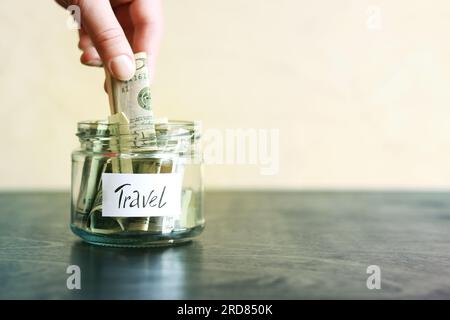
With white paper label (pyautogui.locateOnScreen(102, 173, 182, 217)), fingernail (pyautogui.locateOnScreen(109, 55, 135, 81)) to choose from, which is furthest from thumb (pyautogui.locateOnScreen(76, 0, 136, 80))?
white paper label (pyautogui.locateOnScreen(102, 173, 182, 217))

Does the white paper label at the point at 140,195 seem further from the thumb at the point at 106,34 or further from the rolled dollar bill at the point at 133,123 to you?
the thumb at the point at 106,34

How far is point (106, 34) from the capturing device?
78 cm

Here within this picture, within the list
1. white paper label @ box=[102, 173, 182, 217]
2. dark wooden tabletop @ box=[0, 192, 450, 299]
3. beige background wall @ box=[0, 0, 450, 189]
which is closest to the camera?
dark wooden tabletop @ box=[0, 192, 450, 299]

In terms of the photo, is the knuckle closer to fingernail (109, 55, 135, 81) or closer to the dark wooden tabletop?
fingernail (109, 55, 135, 81)

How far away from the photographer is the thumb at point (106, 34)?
77cm

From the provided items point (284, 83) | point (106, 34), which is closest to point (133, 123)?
point (106, 34)

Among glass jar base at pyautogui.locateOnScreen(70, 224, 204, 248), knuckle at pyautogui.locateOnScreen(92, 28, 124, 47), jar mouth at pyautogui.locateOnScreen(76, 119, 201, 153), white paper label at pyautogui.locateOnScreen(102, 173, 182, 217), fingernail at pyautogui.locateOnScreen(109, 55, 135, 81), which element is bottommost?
glass jar base at pyautogui.locateOnScreen(70, 224, 204, 248)

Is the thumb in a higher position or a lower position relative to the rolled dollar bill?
higher

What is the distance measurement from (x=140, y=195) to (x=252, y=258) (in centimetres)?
15

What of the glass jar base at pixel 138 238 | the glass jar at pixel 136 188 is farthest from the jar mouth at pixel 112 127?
the glass jar base at pixel 138 238

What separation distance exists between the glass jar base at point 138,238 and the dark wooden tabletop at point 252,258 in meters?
0.01

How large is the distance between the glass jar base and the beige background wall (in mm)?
970

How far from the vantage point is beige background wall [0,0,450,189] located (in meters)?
1.74
